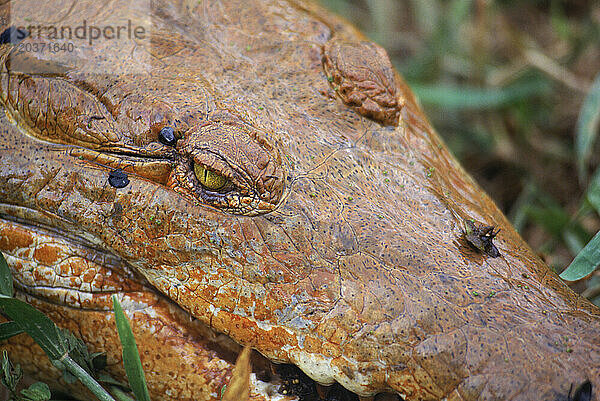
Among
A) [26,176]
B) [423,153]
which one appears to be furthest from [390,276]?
[26,176]

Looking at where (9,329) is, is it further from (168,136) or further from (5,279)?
(168,136)

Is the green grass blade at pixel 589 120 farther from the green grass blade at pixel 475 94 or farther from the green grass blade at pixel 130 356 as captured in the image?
the green grass blade at pixel 130 356

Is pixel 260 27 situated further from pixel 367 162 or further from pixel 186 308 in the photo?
pixel 186 308

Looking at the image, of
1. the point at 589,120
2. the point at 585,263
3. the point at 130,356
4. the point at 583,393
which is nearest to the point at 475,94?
the point at 589,120

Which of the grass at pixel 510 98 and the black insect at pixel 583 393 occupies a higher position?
the black insect at pixel 583 393

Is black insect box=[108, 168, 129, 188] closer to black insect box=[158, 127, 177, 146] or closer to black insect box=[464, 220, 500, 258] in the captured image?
black insect box=[158, 127, 177, 146]

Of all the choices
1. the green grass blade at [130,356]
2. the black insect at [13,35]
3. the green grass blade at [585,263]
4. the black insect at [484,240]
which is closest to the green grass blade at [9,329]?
the green grass blade at [130,356]
